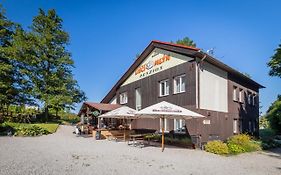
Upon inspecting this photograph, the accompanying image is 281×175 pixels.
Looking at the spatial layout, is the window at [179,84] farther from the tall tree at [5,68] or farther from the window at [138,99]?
the tall tree at [5,68]

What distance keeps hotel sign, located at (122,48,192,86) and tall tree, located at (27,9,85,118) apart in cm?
1174

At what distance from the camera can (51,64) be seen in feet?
115

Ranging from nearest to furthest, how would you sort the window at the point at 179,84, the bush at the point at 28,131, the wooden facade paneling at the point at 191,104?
the wooden facade paneling at the point at 191,104, the window at the point at 179,84, the bush at the point at 28,131

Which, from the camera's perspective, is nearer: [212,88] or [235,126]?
→ [212,88]

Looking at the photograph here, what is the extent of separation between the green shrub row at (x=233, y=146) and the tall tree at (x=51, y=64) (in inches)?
863

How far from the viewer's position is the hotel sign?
20.3 metres

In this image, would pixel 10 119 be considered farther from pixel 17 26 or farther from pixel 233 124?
pixel 233 124

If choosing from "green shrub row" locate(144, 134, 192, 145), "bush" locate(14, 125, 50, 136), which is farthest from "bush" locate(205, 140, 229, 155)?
"bush" locate(14, 125, 50, 136)

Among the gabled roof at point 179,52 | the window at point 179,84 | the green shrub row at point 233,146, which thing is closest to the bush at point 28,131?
the gabled roof at point 179,52

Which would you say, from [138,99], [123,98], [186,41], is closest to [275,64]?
[138,99]

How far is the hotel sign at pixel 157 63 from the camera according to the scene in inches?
799

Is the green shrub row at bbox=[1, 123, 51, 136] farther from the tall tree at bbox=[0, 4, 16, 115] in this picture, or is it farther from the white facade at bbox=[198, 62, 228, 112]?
the white facade at bbox=[198, 62, 228, 112]

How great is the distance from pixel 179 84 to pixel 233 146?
633cm

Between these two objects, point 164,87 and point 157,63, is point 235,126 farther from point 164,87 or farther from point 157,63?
point 157,63
